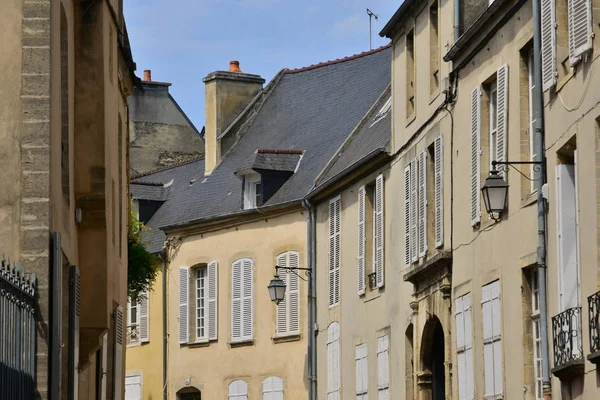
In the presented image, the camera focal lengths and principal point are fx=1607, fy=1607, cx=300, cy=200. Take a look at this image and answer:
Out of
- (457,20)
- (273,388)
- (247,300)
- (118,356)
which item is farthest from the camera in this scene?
(247,300)

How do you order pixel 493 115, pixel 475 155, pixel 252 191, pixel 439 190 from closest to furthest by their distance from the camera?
pixel 493 115 < pixel 475 155 < pixel 439 190 < pixel 252 191

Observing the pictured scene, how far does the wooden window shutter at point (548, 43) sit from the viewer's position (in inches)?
627

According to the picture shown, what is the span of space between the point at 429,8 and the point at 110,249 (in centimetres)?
860

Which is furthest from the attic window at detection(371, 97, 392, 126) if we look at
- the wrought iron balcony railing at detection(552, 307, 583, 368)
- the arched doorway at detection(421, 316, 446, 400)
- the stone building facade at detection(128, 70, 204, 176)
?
the wrought iron balcony railing at detection(552, 307, 583, 368)

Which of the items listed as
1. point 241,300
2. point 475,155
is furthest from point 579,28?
point 241,300

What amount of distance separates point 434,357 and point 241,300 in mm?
10290

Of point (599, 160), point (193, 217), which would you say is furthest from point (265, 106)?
point (599, 160)

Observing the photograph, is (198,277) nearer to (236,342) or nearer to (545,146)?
(236,342)

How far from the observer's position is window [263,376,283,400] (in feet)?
103

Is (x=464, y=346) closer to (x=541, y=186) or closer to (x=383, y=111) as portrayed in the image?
(x=541, y=186)

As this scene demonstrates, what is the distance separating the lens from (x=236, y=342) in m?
32.6

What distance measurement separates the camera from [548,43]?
1614 cm

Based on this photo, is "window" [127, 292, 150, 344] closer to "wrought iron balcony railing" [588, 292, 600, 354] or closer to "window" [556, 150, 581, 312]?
"window" [556, 150, 581, 312]

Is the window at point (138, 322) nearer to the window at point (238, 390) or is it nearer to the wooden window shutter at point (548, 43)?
the window at point (238, 390)
